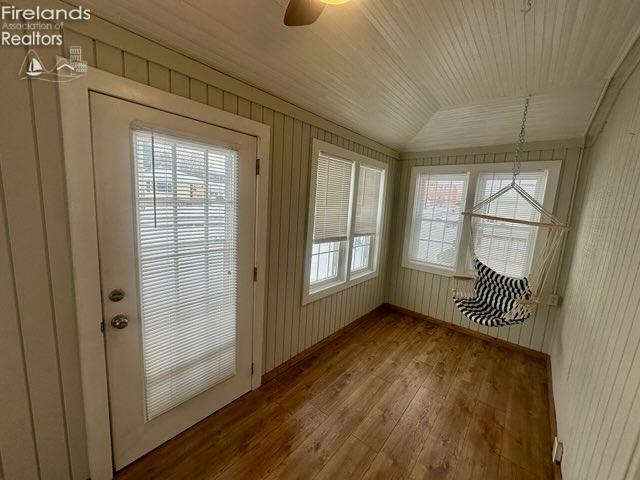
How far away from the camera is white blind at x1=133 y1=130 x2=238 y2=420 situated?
1.36 meters

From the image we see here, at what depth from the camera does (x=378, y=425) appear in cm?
186

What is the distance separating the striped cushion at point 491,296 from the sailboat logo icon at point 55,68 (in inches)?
122

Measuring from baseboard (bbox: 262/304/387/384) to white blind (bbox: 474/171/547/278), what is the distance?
1.62m

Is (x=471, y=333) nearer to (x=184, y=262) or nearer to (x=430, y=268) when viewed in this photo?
(x=430, y=268)

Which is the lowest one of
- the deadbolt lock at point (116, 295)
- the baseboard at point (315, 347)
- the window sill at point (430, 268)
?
the baseboard at point (315, 347)

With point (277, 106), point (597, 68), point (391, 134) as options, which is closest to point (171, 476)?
point (277, 106)

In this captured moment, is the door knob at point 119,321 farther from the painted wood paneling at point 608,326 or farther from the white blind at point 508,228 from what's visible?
the white blind at point 508,228

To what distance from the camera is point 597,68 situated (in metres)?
1.75

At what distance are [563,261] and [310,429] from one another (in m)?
2.93

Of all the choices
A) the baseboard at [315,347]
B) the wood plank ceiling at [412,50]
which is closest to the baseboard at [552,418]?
the baseboard at [315,347]

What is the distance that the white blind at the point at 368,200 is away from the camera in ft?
10.0

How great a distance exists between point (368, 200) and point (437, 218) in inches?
40.1

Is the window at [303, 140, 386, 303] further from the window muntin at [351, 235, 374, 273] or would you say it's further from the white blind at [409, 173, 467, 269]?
the white blind at [409, 173, 467, 269]

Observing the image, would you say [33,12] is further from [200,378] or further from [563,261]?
[563,261]
